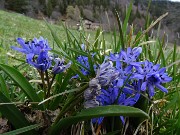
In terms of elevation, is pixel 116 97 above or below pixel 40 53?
below

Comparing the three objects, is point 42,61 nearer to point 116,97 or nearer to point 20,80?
point 20,80

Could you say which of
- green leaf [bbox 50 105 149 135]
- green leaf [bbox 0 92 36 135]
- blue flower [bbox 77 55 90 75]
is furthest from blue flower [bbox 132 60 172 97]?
green leaf [bbox 0 92 36 135]

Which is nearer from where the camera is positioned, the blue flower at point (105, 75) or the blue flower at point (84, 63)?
the blue flower at point (105, 75)

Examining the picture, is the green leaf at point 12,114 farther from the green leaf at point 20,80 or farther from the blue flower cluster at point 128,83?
the blue flower cluster at point 128,83

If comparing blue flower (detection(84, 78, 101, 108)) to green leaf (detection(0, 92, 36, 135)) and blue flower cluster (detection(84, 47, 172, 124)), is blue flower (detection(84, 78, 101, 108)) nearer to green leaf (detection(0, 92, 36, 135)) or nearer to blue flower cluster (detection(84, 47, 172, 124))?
blue flower cluster (detection(84, 47, 172, 124))

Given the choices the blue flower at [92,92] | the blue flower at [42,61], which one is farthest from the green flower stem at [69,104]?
the blue flower at [42,61]

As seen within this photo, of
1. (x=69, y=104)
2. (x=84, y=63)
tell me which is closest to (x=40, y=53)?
(x=69, y=104)

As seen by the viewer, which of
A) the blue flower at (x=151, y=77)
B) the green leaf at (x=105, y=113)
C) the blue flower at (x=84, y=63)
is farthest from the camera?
the blue flower at (x=84, y=63)
